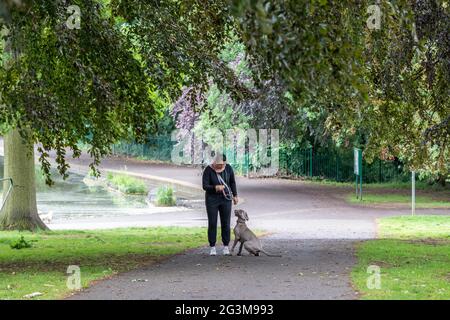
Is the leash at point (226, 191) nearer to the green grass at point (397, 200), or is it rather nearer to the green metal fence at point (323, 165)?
the green grass at point (397, 200)

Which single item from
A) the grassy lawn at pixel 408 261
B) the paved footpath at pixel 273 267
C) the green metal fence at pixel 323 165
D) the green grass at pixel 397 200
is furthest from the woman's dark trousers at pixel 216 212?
the green metal fence at pixel 323 165

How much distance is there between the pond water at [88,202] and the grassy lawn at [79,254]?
693 centimetres

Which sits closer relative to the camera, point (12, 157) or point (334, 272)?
point (334, 272)

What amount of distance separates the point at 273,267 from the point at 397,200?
2012 cm

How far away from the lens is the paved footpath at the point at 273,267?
421 inches

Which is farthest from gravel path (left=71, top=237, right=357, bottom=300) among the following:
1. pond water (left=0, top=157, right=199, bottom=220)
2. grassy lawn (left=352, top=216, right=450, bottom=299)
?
pond water (left=0, top=157, right=199, bottom=220)

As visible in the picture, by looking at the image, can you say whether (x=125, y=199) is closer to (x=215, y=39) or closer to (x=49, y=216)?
(x=49, y=216)

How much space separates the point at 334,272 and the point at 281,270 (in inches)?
30.0

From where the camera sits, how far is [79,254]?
15.9 metres

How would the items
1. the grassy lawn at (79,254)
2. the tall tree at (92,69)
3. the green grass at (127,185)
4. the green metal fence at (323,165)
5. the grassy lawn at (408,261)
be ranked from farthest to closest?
the green metal fence at (323,165) → the green grass at (127,185) → the tall tree at (92,69) → the grassy lawn at (79,254) → the grassy lawn at (408,261)

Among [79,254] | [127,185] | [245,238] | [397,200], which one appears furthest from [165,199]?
[245,238]

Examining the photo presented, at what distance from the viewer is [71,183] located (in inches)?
1751

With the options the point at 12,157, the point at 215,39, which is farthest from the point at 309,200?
the point at 215,39

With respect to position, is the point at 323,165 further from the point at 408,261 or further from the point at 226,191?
the point at 408,261
